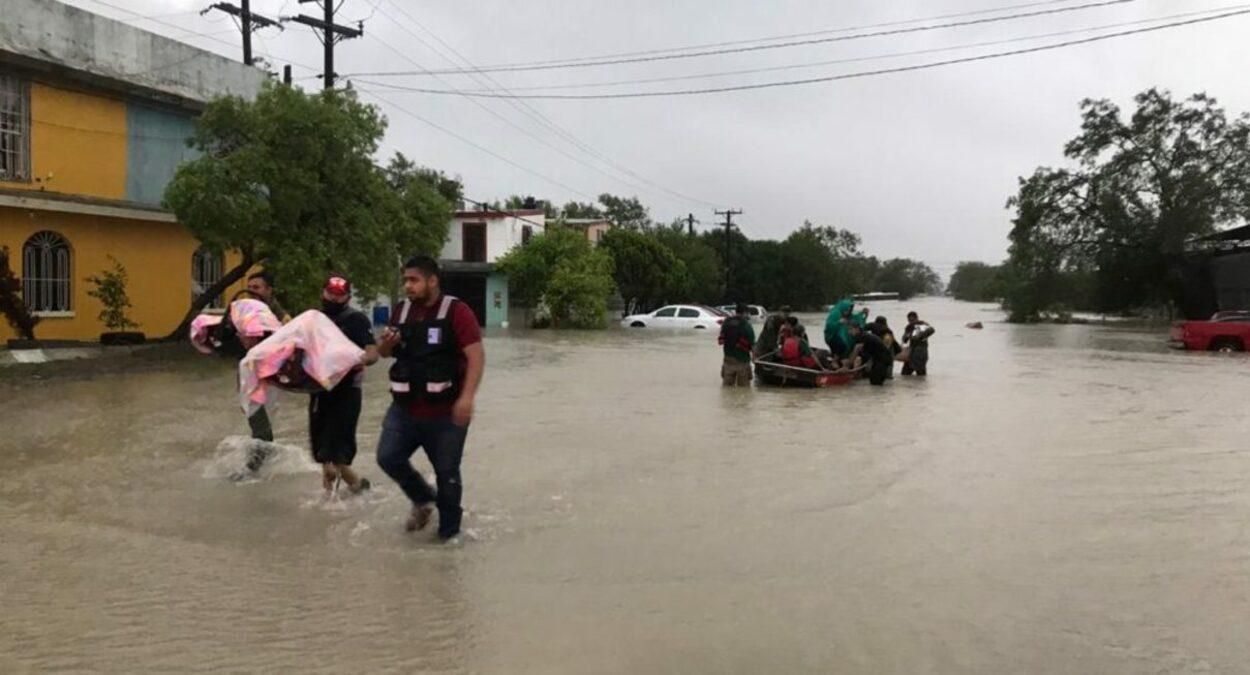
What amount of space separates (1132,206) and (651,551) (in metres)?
53.4

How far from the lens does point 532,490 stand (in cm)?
841

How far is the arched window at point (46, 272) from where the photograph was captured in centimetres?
2088

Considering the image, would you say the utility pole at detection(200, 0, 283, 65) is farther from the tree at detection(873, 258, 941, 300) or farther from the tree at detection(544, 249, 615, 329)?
the tree at detection(873, 258, 941, 300)

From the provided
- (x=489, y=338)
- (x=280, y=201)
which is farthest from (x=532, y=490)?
(x=489, y=338)

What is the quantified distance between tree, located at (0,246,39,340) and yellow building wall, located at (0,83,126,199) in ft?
5.91

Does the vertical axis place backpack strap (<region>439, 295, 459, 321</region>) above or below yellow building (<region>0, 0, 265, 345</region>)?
below

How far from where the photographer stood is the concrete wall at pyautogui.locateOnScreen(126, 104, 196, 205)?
75.0 feet

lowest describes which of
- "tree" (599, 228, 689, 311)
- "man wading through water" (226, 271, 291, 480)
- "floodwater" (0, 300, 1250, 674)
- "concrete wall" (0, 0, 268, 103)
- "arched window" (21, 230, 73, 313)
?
"floodwater" (0, 300, 1250, 674)

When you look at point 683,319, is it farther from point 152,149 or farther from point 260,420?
point 260,420

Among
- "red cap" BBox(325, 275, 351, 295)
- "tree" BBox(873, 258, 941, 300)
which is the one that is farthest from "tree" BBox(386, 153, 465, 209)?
"tree" BBox(873, 258, 941, 300)

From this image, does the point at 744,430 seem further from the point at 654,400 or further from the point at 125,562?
the point at 125,562

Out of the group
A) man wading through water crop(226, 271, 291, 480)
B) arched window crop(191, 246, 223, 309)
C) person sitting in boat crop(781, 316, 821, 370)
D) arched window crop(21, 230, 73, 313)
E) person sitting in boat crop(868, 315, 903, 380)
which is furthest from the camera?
arched window crop(191, 246, 223, 309)

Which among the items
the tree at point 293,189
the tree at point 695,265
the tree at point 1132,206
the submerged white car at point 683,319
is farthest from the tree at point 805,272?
the tree at point 293,189

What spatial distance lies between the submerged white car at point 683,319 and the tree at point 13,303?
81.6ft
